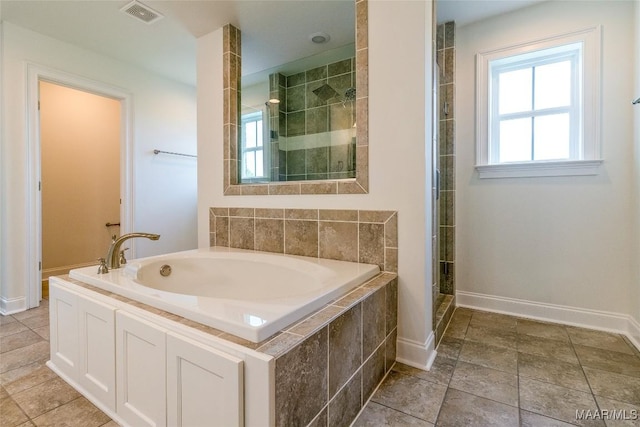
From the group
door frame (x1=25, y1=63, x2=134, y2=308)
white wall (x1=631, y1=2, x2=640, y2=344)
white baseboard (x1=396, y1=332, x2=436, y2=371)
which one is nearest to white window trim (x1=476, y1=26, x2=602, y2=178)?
white wall (x1=631, y1=2, x2=640, y2=344)

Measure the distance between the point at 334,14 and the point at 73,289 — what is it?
2.36m

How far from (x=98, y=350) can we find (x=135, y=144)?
2515 mm

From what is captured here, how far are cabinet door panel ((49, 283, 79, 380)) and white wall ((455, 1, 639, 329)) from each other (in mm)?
2580

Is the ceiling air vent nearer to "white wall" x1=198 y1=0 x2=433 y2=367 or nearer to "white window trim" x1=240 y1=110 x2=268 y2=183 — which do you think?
"white window trim" x1=240 y1=110 x2=268 y2=183

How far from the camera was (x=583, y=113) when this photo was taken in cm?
208

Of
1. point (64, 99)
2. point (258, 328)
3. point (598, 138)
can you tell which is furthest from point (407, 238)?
point (64, 99)

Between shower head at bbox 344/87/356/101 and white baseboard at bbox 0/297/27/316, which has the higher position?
shower head at bbox 344/87/356/101

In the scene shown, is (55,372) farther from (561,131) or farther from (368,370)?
(561,131)

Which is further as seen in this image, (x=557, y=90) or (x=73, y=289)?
(x=557, y=90)

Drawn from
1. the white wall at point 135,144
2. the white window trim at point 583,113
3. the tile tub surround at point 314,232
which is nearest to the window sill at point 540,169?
the white window trim at point 583,113

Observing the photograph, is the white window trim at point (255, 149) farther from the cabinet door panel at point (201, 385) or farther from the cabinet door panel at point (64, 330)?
the cabinet door panel at point (201, 385)

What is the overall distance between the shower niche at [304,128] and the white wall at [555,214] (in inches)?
41.1

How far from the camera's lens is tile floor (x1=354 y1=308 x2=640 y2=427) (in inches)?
48.6

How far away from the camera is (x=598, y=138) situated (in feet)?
6.63
